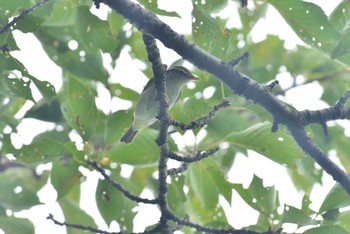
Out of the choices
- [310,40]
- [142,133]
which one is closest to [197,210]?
[142,133]

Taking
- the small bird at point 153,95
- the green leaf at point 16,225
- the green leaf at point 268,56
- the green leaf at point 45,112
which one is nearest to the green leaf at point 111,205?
the green leaf at point 16,225

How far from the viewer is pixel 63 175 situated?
335 centimetres

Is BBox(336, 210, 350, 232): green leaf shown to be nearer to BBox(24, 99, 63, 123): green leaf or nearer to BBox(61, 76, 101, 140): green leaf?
BBox(61, 76, 101, 140): green leaf

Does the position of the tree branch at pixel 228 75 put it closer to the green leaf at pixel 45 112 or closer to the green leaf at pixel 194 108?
the green leaf at pixel 194 108

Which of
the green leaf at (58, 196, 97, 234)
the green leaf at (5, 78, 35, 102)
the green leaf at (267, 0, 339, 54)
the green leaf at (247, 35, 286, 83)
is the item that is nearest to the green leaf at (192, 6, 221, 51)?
the green leaf at (267, 0, 339, 54)

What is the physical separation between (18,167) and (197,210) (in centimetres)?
130

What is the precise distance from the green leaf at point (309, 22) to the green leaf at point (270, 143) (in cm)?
53

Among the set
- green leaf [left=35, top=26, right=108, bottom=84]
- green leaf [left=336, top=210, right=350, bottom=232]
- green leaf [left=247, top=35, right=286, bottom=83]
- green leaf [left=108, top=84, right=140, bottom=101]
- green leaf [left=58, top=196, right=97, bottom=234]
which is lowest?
green leaf [left=336, top=210, right=350, bottom=232]

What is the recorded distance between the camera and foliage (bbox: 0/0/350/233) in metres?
2.78

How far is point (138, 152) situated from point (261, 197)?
0.69m

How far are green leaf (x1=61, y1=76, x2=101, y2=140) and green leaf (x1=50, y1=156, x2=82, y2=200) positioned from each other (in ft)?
0.56

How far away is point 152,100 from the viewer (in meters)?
3.67

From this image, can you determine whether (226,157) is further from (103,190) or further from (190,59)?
(190,59)

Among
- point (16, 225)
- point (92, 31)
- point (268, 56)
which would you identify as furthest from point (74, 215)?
point (268, 56)
